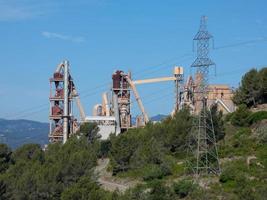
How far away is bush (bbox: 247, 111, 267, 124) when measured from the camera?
1971 inches

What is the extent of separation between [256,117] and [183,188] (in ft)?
60.8

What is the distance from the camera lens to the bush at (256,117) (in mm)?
50075

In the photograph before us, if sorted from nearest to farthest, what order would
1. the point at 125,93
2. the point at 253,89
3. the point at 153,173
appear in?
1. the point at 153,173
2. the point at 253,89
3. the point at 125,93

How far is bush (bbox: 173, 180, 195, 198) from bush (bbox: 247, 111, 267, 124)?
17.0m

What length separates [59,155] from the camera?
46.4m

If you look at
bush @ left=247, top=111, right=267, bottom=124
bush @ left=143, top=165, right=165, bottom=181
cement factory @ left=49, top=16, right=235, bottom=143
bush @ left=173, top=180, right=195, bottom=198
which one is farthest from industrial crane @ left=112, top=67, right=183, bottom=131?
bush @ left=173, top=180, right=195, bottom=198

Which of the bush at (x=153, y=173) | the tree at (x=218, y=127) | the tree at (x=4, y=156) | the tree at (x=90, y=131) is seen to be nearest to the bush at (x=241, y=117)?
the tree at (x=218, y=127)

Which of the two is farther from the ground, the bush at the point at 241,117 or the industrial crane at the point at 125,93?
the industrial crane at the point at 125,93

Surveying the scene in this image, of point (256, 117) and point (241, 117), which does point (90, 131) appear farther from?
point (256, 117)

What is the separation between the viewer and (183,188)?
112 feet

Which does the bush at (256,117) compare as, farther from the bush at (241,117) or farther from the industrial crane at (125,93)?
the industrial crane at (125,93)

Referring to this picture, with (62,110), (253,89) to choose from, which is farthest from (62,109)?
(253,89)

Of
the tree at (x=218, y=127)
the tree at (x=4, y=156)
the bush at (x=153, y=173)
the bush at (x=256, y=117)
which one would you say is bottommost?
the bush at (x=153, y=173)

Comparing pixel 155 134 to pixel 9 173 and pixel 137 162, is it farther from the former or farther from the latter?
pixel 9 173
